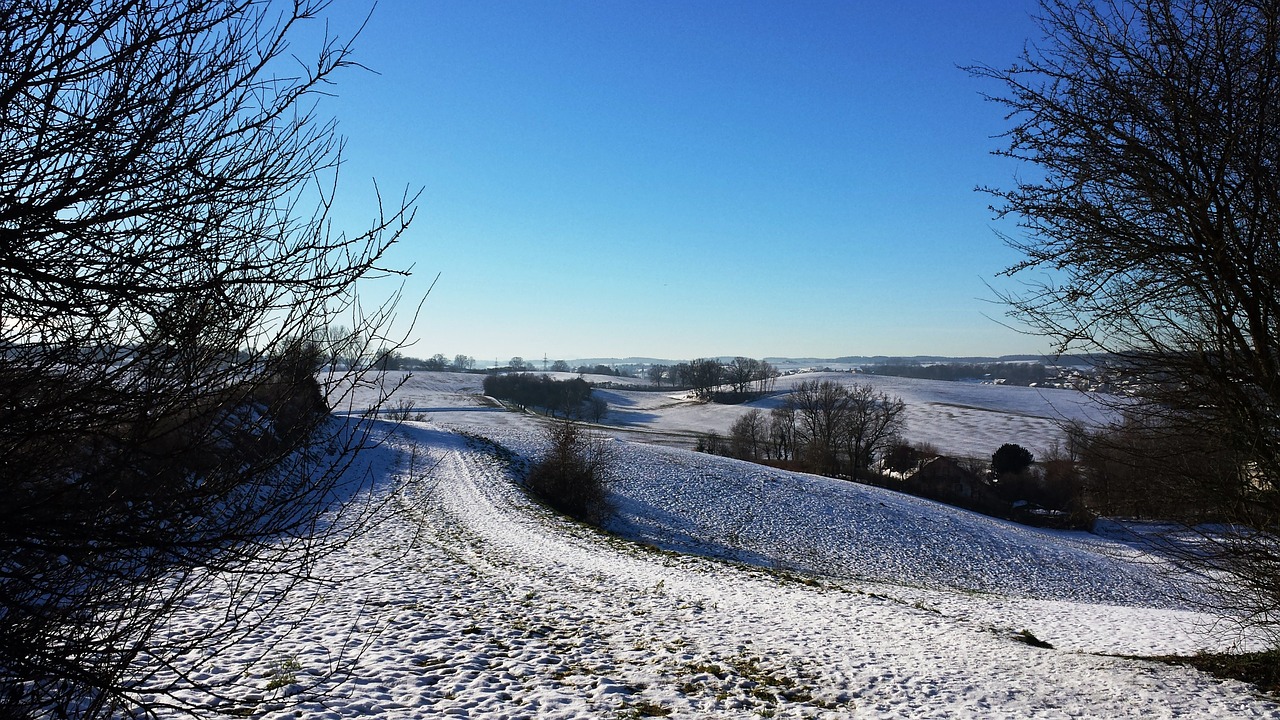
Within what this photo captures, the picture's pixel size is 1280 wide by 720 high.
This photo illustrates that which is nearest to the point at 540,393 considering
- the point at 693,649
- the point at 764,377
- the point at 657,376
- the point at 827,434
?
the point at 764,377

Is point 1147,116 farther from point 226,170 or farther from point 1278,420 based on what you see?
point 226,170

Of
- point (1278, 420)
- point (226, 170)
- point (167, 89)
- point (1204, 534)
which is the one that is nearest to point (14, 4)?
point (167, 89)

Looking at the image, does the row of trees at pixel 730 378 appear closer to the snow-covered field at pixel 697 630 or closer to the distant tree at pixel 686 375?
the distant tree at pixel 686 375

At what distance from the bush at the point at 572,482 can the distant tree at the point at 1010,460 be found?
38309 mm

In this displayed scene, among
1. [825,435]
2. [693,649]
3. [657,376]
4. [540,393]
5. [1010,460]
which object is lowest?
[1010,460]

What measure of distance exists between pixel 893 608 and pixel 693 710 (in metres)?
7.85

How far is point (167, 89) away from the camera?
3.37 metres

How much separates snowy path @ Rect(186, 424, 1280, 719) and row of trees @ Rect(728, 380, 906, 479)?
131 feet

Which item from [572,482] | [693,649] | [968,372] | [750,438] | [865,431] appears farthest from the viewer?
[968,372]

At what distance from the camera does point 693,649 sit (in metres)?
9.90

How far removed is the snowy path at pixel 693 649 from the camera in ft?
25.1

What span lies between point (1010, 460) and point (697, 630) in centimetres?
5169

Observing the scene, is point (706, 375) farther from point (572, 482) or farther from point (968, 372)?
point (572, 482)

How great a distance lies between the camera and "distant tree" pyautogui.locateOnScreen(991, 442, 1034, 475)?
54219mm
